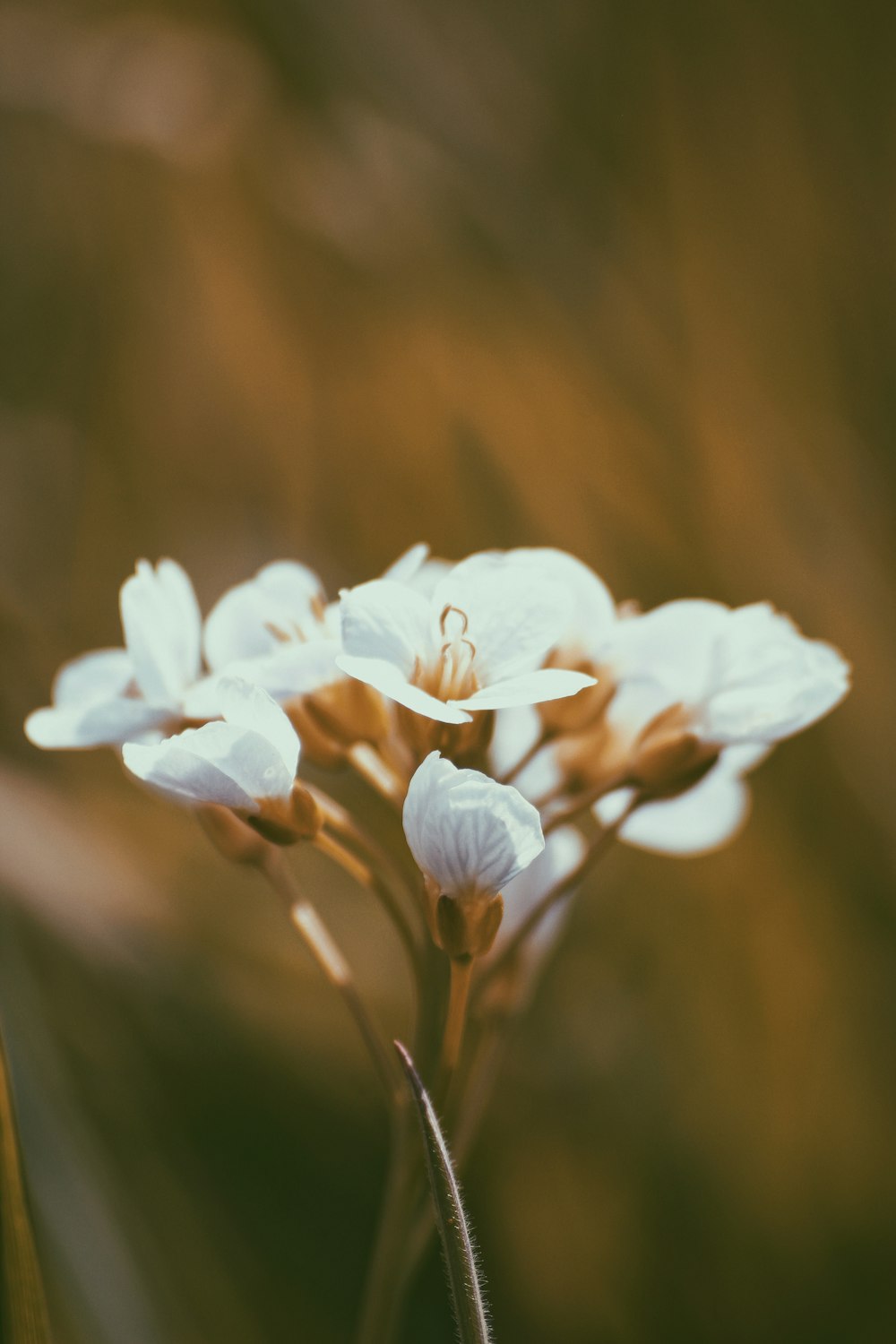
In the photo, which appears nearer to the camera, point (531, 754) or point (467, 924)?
point (467, 924)

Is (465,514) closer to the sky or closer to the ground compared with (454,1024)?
closer to the sky

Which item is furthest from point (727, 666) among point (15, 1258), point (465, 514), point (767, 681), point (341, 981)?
point (465, 514)

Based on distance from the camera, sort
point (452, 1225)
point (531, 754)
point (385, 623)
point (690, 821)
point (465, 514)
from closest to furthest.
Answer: point (452, 1225), point (385, 623), point (531, 754), point (690, 821), point (465, 514)

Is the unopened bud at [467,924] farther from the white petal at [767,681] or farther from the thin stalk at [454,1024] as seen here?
the white petal at [767,681]

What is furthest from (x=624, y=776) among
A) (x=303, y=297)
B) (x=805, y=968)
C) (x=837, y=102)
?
(x=837, y=102)

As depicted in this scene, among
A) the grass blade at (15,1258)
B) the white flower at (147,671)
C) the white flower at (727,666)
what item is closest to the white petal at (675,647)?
the white flower at (727,666)

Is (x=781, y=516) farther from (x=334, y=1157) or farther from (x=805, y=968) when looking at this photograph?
(x=334, y=1157)

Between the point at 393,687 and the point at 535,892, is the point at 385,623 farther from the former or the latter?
the point at 535,892
